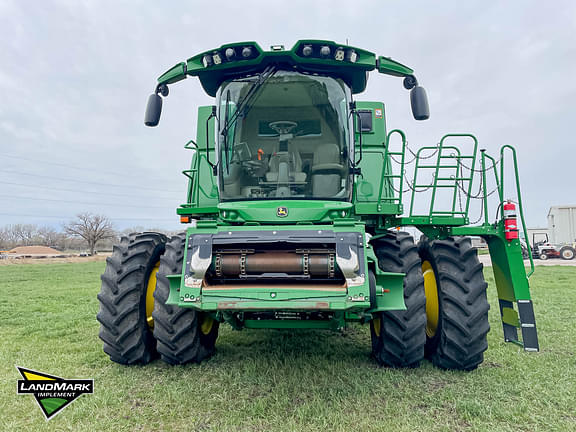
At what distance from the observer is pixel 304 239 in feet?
10.7

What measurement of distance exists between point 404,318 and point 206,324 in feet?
6.62

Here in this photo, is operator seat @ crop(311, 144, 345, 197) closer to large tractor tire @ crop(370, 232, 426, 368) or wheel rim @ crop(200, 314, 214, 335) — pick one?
large tractor tire @ crop(370, 232, 426, 368)

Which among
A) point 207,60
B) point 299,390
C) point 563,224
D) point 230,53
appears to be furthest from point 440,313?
point 563,224

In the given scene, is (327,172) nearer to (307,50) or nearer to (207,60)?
(307,50)

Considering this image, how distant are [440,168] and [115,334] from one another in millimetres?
3630

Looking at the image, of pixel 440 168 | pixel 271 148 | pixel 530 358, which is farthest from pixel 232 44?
pixel 530 358

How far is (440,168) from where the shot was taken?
4.14 metres

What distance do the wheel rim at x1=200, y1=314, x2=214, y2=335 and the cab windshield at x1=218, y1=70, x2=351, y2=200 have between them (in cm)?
124

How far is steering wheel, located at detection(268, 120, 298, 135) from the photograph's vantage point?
14.1 ft

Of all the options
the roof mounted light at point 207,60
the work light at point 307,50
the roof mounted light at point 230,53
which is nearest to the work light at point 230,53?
the roof mounted light at point 230,53

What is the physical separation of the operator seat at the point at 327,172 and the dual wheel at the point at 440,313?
0.71 metres

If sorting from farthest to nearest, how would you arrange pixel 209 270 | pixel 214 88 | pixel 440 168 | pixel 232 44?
pixel 214 88 → pixel 440 168 → pixel 232 44 → pixel 209 270

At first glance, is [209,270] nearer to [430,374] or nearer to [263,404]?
[263,404]

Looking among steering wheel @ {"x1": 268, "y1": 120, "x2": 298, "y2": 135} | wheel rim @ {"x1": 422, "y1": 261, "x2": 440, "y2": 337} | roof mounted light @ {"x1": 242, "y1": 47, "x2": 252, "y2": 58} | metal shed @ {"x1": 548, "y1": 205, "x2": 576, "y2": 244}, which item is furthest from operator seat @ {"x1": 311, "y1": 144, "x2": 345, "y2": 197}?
metal shed @ {"x1": 548, "y1": 205, "x2": 576, "y2": 244}
